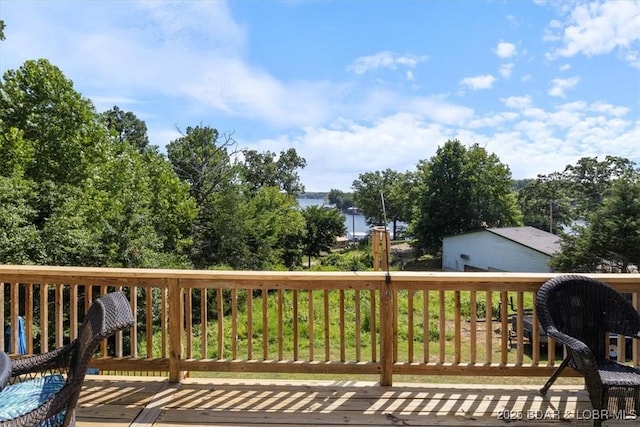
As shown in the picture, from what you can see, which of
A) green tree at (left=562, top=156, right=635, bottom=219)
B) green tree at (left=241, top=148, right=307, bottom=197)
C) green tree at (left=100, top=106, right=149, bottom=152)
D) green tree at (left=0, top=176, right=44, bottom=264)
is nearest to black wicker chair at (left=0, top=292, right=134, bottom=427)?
green tree at (left=0, top=176, right=44, bottom=264)

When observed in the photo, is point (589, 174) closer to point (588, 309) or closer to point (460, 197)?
point (460, 197)

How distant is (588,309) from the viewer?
8.18 feet

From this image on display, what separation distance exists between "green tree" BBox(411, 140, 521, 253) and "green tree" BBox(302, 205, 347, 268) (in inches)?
283

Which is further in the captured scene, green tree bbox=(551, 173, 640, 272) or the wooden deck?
green tree bbox=(551, 173, 640, 272)

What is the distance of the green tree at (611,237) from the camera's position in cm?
1400

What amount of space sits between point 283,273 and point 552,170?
43.1 meters

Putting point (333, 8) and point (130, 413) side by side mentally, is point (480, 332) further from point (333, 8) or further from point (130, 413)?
point (130, 413)

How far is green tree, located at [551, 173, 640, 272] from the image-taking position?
45.9 feet

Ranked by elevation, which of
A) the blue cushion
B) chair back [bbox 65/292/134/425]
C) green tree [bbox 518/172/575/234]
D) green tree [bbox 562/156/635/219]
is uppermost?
green tree [bbox 562/156/635/219]

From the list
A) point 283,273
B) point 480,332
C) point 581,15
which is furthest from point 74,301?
point 480,332

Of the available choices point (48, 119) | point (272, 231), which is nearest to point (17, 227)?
point (48, 119)

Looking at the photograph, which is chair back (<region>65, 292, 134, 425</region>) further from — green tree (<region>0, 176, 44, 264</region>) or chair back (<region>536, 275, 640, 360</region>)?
green tree (<region>0, 176, 44, 264</region>)

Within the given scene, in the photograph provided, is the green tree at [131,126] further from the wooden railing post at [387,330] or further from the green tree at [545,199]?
the green tree at [545,199]

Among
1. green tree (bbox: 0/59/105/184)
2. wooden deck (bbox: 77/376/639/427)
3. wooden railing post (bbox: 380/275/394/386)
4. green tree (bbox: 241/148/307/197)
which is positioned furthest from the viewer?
green tree (bbox: 241/148/307/197)
